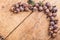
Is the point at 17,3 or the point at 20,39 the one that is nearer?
the point at 20,39

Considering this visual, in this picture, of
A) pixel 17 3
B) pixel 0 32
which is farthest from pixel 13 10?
pixel 0 32

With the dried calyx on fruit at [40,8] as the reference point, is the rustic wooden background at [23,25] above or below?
below

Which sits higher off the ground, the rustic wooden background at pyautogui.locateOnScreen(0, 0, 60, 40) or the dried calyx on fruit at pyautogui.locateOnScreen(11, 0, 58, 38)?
the dried calyx on fruit at pyautogui.locateOnScreen(11, 0, 58, 38)

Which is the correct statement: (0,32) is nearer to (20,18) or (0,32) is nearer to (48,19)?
(20,18)

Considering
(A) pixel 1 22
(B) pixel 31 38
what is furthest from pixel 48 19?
(A) pixel 1 22

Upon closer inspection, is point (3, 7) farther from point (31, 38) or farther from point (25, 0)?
point (31, 38)

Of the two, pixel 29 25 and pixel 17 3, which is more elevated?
pixel 17 3
